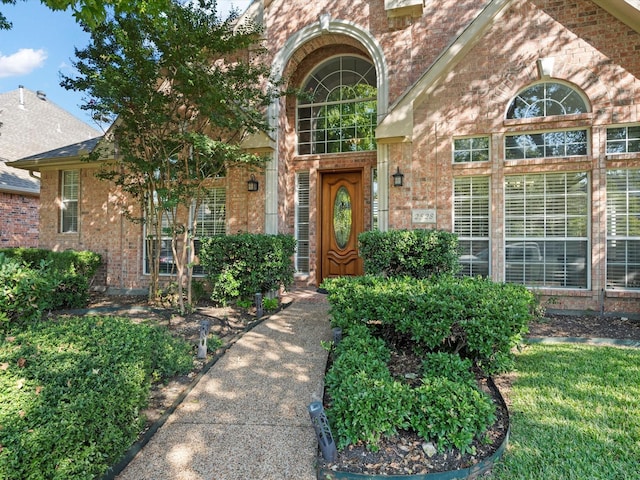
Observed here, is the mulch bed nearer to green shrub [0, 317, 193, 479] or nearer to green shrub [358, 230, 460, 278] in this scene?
green shrub [0, 317, 193, 479]

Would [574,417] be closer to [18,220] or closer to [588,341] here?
[588,341]

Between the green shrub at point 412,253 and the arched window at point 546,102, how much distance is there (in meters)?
2.88

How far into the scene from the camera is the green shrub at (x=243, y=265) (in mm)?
6145

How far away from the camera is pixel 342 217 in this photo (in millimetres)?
7973

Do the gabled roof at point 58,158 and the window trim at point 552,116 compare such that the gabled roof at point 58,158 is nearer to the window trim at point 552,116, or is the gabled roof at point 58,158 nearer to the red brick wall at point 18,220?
the red brick wall at point 18,220

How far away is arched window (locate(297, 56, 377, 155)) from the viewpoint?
7859 mm

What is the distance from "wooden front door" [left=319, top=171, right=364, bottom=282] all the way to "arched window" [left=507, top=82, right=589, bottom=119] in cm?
327

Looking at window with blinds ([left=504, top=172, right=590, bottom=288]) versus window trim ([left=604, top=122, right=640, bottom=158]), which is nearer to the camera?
window trim ([left=604, top=122, right=640, bottom=158])

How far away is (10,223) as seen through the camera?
1239 centimetres

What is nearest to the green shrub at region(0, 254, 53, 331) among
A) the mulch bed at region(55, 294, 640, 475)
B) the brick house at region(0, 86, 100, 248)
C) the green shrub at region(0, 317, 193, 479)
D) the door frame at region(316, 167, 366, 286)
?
the green shrub at region(0, 317, 193, 479)

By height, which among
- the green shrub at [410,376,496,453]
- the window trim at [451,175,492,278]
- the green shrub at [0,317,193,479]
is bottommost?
the green shrub at [410,376,496,453]

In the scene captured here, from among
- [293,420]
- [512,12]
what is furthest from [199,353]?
[512,12]

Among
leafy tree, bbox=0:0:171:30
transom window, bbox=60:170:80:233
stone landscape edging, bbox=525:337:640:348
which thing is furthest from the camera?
transom window, bbox=60:170:80:233

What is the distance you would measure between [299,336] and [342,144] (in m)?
4.84
